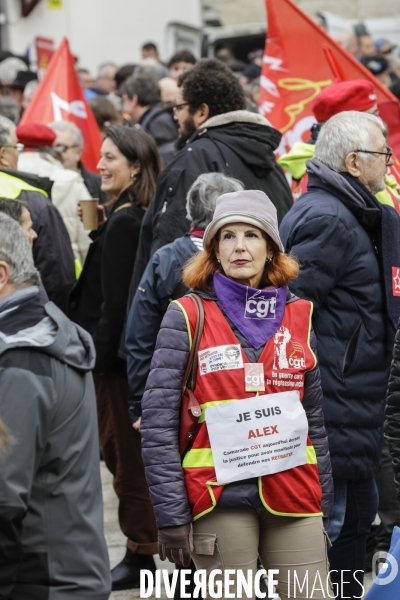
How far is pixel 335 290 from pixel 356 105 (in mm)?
1767

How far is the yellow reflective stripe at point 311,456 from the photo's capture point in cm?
379

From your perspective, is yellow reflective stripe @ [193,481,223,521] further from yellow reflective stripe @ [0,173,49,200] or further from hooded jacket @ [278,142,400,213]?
yellow reflective stripe @ [0,173,49,200]

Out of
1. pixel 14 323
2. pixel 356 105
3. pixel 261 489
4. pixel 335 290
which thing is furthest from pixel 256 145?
pixel 14 323

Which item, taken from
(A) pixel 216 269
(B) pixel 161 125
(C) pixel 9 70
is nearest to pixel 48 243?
(A) pixel 216 269

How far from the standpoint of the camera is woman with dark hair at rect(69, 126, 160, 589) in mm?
5352

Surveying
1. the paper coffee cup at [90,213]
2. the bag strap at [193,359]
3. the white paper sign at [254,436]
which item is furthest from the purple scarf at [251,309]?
the paper coffee cup at [90,213]

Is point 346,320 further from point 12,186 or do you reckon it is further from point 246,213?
point 12,186

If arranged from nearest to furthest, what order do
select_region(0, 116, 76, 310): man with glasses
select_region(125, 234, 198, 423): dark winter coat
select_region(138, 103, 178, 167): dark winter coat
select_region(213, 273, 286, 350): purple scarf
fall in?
select_region(213, 273, 286, 350): purple scarf, select_region(125, 234, 198, 423): dark winter coat, select_region(0, 116, 76, 310): man with glasses, select_region(138, 103, 178, 167): dark winter coat

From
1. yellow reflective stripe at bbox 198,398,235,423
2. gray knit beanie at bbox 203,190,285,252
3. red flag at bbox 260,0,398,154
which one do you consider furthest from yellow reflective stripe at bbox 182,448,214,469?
red flag at bbox 260,0,398,154

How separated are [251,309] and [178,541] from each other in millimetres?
832

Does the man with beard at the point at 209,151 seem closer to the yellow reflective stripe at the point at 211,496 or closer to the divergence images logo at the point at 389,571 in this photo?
the yellow reflective stripe at the point at 211,496

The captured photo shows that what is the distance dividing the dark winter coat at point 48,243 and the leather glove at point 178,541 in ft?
7.99

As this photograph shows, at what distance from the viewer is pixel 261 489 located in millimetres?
3641

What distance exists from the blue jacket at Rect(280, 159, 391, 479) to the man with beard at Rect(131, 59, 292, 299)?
87cm
